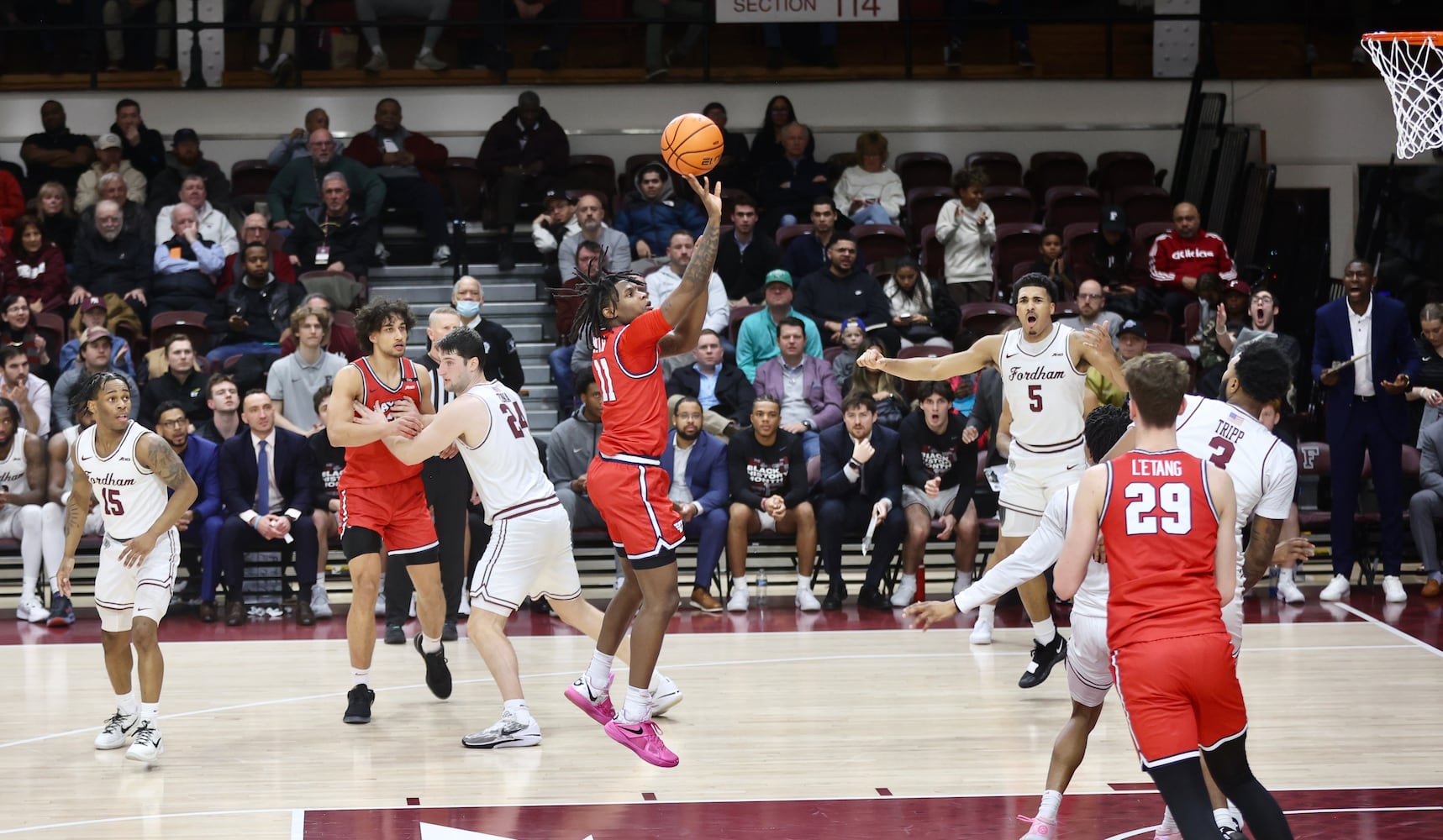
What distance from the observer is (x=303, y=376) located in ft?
33.4

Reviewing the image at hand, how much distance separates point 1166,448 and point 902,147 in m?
10.6

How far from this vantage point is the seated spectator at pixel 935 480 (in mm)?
9852

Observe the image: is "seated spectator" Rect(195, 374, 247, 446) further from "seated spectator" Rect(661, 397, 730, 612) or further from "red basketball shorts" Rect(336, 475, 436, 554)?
"red basketball shorts" Rect(336, 475, 436, 554)

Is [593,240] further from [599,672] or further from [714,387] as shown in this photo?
[599,672]

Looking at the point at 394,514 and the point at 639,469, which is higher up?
the point at 639,469

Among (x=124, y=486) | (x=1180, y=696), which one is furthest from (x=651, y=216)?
(x=1180, y=696)

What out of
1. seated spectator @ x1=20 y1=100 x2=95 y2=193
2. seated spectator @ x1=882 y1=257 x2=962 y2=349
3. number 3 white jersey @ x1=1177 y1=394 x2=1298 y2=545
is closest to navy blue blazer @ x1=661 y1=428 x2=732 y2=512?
seated spectator @ x1=882 y1=257 x2=962 y2=349

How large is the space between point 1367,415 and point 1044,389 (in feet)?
11.6

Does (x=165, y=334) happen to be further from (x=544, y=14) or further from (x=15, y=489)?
(x=544, y=14)

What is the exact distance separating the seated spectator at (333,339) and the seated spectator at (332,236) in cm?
79

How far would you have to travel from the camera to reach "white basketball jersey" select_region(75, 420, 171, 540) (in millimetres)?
6418

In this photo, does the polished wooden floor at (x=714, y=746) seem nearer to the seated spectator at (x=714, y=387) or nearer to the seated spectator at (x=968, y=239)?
the seated spectator at (x=714, y=387)

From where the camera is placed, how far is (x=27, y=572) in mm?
9633

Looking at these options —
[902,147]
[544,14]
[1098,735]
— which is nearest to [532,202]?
[544,14]
